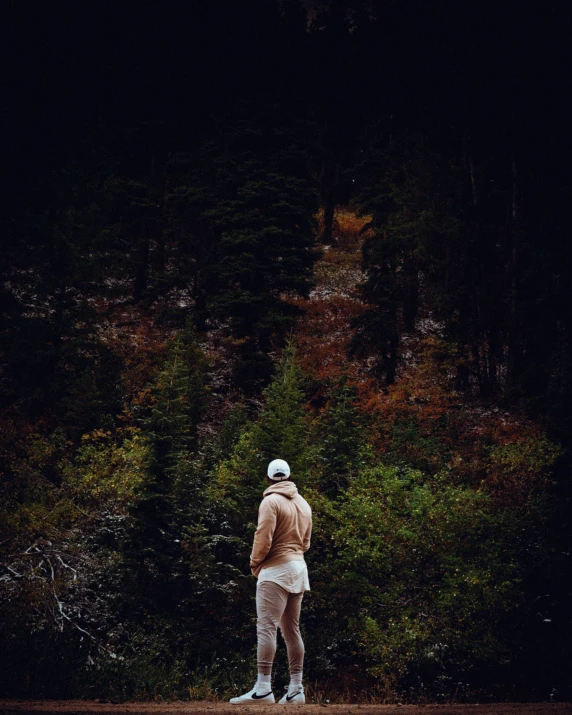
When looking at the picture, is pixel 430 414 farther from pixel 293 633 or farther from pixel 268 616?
pixel 268 616

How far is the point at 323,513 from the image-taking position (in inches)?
570

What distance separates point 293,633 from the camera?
613 centimetres

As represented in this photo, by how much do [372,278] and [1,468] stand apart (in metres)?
16.3

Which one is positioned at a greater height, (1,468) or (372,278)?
(372,278)

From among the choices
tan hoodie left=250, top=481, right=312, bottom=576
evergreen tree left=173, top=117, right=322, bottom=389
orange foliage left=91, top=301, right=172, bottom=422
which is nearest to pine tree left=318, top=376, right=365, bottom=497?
orange foliage left=91, top=301, right=172, bottom=422

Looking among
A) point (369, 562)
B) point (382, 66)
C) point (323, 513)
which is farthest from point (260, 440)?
point (382, 66)

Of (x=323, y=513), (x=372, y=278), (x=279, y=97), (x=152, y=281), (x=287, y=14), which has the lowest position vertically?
(x=323, y=513)

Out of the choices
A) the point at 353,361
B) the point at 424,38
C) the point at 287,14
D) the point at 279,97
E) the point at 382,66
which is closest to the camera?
the point at 353,361

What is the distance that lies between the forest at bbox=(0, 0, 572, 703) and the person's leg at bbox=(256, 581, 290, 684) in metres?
1.69

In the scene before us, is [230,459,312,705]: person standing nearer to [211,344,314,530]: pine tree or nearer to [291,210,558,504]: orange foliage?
[211,344,314,530]: pine tree

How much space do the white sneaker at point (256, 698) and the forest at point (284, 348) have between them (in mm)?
1458

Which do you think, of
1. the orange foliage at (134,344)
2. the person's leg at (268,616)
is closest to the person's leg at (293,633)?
the person's leg at (268,616)

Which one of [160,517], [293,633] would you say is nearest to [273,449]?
[160,517]

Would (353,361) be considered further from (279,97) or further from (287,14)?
(287,14)
